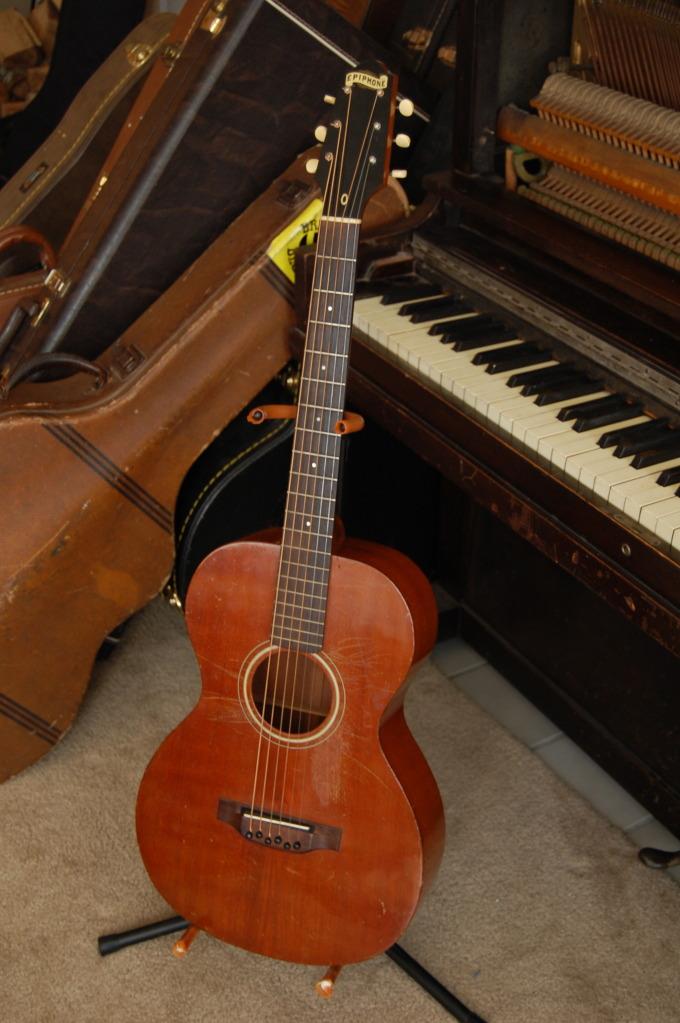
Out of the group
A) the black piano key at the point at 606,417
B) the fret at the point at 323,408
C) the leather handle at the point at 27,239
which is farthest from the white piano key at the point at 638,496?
the leather handle at the point at 27,239

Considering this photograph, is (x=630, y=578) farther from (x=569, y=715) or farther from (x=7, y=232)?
(x=7, y=232)

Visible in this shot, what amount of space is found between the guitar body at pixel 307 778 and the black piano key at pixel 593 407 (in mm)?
303

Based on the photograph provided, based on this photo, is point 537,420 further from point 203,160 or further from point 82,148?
→ point 82,148

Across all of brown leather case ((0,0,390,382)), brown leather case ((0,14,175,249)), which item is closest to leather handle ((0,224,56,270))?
brown leather case ((0,0,390,382))

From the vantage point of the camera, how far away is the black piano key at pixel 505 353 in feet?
5.81

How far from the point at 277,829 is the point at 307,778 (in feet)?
0.29

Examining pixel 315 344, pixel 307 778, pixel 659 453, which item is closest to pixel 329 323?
pixel 315 344

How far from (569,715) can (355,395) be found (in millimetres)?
770

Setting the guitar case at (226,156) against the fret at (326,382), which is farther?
the guitar case at (226,156)

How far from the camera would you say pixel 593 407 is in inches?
64.6

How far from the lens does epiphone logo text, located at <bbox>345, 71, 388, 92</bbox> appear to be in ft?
4.60

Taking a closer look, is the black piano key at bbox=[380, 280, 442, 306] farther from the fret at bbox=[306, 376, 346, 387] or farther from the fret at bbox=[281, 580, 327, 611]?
the fret at bbox=[281, 580, 327, 611]

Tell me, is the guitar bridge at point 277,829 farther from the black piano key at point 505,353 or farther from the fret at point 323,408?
the black piano key at point 505,353

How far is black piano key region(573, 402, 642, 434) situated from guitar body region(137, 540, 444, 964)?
0.30 m
